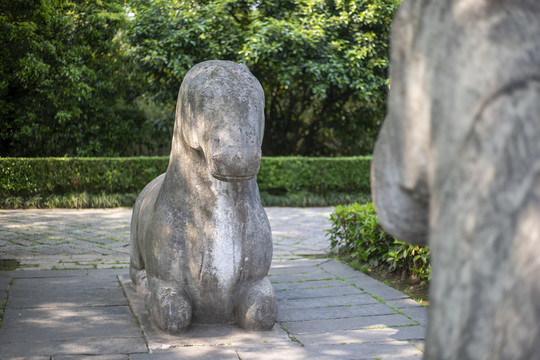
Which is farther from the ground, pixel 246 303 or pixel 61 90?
pixel 61 90

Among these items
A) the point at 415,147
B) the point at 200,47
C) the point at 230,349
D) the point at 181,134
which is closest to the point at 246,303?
the point at 230,349

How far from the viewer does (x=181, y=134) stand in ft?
13.1

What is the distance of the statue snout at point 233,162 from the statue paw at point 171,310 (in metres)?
0.94

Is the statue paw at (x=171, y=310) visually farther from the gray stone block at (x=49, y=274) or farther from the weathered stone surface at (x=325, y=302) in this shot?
the gray stone block at (x=49, y=274)

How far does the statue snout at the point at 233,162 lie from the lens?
338 centimetres

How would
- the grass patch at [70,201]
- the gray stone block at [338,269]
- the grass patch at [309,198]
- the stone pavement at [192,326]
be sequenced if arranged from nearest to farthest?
the stone pavement at [192,326], the gray stone block at [338,269], the grass patch at [70,201], the grass patch at [309,198]

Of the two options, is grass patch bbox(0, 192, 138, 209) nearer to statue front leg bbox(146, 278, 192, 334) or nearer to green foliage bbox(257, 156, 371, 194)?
green foliage bbox(257, 156, 371, 194)

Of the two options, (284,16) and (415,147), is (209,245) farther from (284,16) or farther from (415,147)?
(284,16)

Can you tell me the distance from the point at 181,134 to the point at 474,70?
3.06 metres

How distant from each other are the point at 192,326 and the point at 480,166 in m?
3.26

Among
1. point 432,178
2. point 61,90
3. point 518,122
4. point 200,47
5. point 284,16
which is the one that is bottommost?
point 432,178

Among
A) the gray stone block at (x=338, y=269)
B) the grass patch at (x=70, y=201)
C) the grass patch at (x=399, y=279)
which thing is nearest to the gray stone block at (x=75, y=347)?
the grass patch at (x=399, y=279)

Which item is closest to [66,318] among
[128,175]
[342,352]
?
[342,352]

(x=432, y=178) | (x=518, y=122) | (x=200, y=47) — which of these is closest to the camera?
(x=518, y=122)
